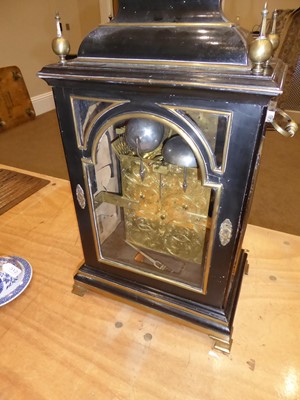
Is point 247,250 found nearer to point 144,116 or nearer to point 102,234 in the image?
point 102,234

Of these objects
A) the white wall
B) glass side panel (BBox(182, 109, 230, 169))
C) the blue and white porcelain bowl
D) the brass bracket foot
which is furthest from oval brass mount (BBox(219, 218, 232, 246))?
the white wall

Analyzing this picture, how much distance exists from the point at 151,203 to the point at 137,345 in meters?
0.34

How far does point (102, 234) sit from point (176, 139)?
33cm

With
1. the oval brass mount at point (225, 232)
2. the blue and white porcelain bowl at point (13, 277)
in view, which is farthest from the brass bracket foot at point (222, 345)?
the blue and white porcelain bowl at point (13, 277)

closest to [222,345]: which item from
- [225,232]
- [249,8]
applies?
[225,232]

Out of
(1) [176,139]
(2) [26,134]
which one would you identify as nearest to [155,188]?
(1) [176,139]

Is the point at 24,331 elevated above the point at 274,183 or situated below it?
above

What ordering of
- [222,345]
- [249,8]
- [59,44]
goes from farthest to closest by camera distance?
1. [249,8]
2. [222,345]
3. [59,44]

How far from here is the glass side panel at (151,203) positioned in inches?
24.5

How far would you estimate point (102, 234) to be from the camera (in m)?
0.79

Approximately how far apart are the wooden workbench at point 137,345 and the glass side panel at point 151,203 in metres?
0.12

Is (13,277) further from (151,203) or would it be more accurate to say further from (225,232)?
(225,232)

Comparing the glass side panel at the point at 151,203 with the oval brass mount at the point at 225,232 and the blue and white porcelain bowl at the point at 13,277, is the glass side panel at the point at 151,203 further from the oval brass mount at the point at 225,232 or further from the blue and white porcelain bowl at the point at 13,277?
the blue and white porcelain bowl at the point at 13,277

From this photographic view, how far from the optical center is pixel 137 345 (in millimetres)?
711
